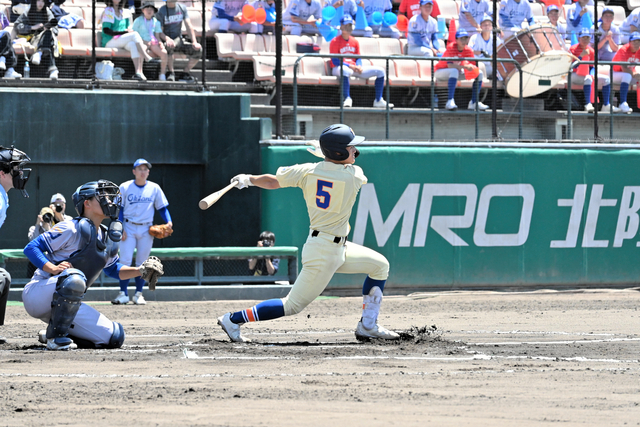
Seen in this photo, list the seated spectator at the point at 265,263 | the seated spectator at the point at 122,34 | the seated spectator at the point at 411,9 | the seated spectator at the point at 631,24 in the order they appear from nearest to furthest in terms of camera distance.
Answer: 1. the seated spectator at the point at 265,263
2. the seated spectator at the point at 122,34
3. the seated spectator at the point at 411,9
4. the seated spectator at the point at 631,24

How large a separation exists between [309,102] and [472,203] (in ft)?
9.53

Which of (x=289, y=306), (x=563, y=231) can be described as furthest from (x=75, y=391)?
(x=563, y=231)

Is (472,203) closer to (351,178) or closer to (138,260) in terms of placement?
(138,260)

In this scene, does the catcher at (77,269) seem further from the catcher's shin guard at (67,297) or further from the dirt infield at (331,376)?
the dirt infield at (331,376)

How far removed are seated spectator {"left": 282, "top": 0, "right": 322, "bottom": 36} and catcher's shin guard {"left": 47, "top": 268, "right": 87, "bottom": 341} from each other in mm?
10080

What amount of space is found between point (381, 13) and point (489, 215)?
551cm

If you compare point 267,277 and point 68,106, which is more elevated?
point 68,106

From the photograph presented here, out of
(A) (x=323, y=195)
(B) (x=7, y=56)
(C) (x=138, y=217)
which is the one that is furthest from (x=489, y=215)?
(B) (x=7, y=56)

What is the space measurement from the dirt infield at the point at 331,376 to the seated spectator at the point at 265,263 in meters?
2.89

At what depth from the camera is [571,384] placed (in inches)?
222

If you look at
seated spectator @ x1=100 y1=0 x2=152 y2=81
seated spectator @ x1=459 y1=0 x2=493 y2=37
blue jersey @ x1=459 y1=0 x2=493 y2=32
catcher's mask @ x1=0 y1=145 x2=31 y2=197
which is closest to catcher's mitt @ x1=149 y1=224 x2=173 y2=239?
seated spectator @ x1=100 y1=0 x2=152 y2=81

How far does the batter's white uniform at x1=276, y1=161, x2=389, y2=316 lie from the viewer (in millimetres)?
7129

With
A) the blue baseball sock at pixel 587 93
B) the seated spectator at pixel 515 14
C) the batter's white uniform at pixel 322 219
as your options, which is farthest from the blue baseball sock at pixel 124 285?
the seated spectator at pixel 515 14

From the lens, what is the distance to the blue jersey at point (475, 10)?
53.2ft
